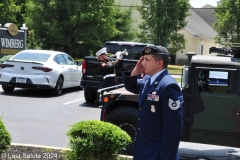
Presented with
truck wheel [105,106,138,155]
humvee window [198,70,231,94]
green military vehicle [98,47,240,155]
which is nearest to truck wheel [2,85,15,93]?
truck wheel [105,106,138,155]

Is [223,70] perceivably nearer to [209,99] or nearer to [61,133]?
[209,99]

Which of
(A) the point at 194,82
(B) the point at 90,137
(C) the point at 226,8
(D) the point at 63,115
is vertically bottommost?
(D) the point at 63,115

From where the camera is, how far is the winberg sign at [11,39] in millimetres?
23625

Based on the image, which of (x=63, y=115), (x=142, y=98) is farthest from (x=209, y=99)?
(x=63, y=115)

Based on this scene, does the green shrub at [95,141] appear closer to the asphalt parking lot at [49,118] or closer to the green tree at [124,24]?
the asphalt parking lot at [49,118]

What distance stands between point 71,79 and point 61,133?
6.30m

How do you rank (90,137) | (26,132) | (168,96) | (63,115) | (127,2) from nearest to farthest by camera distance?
(168,96) < (90,137) < (26,132) < (63,115) < (127,2)

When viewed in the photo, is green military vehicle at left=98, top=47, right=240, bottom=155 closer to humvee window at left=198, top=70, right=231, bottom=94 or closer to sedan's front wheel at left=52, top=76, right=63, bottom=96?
humvee window at left=198, top=70, right=231, bottom=94

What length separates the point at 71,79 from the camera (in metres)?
14.2

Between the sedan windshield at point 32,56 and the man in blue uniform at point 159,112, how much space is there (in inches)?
388

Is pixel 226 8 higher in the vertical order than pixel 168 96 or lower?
higher

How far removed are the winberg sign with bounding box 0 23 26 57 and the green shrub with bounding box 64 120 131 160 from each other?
19757 millimetres

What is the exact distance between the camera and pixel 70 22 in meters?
33.1

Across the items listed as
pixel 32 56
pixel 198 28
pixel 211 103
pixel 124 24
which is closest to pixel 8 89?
pixel 32 56
